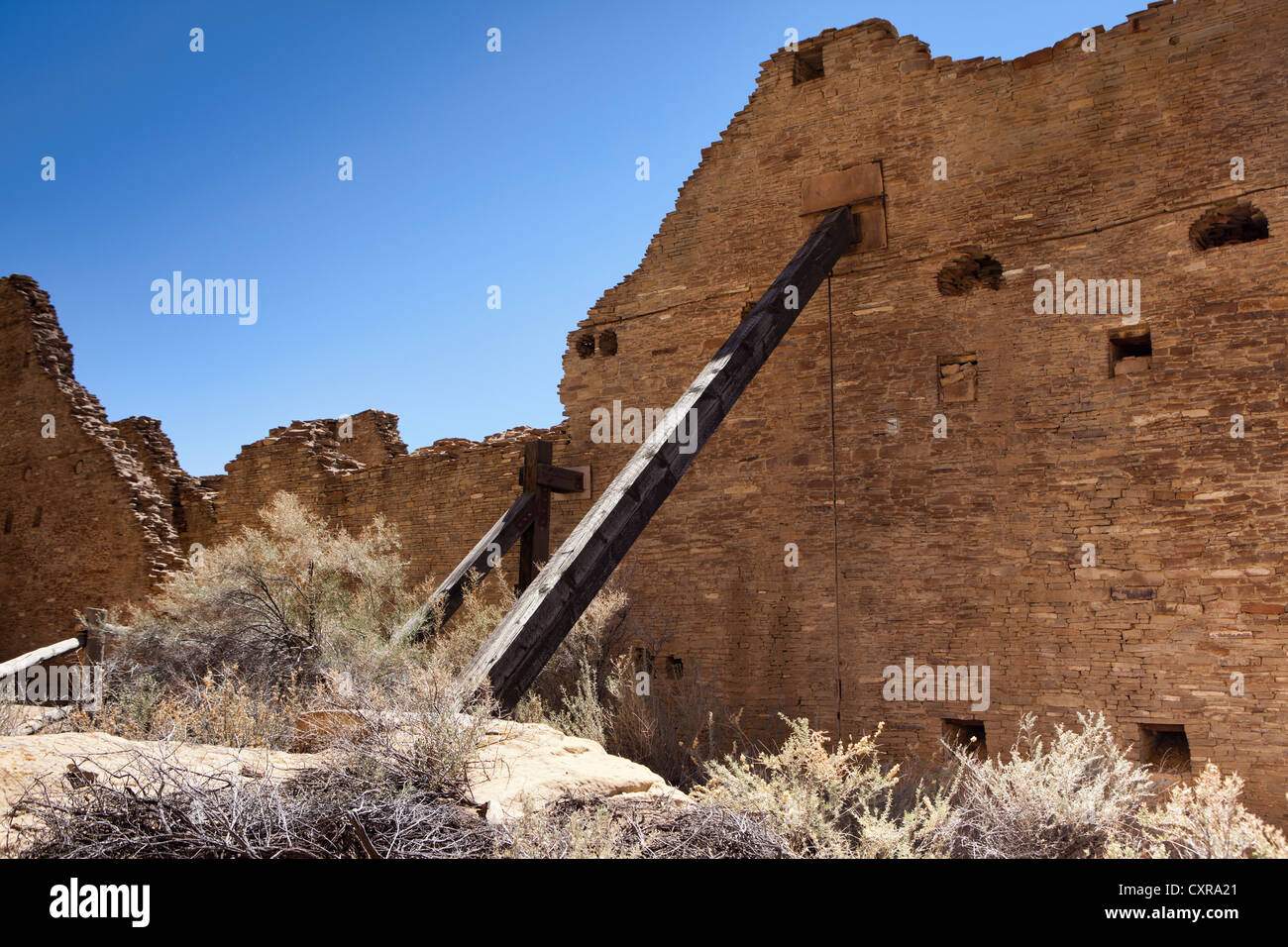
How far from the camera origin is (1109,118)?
7758mm

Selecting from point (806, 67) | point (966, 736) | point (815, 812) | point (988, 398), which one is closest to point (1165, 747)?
point (966, 736)

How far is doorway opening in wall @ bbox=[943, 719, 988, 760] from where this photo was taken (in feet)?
25.1

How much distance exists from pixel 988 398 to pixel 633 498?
3568 mm


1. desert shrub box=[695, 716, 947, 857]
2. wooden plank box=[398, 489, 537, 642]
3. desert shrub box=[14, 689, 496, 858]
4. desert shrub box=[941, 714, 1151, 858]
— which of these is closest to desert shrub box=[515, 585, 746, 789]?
wooden plank box=[398, 489, 537, 642]

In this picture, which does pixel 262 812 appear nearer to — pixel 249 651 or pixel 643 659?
pixel 249 651

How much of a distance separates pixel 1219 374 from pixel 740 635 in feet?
15.2

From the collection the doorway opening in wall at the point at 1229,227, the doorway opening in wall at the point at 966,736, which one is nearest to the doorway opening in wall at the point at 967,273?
the doorway opening in wall at the point at 1229,227

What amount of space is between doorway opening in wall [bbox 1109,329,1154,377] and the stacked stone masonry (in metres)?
0.02

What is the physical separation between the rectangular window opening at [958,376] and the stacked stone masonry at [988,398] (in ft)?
0.08

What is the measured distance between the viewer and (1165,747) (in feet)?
23.0

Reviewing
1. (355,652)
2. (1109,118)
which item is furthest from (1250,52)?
(355,652)

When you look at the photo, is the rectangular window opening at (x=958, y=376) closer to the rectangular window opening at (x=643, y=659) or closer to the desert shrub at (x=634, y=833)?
the rectangular window opening at (x=643, y=659)
